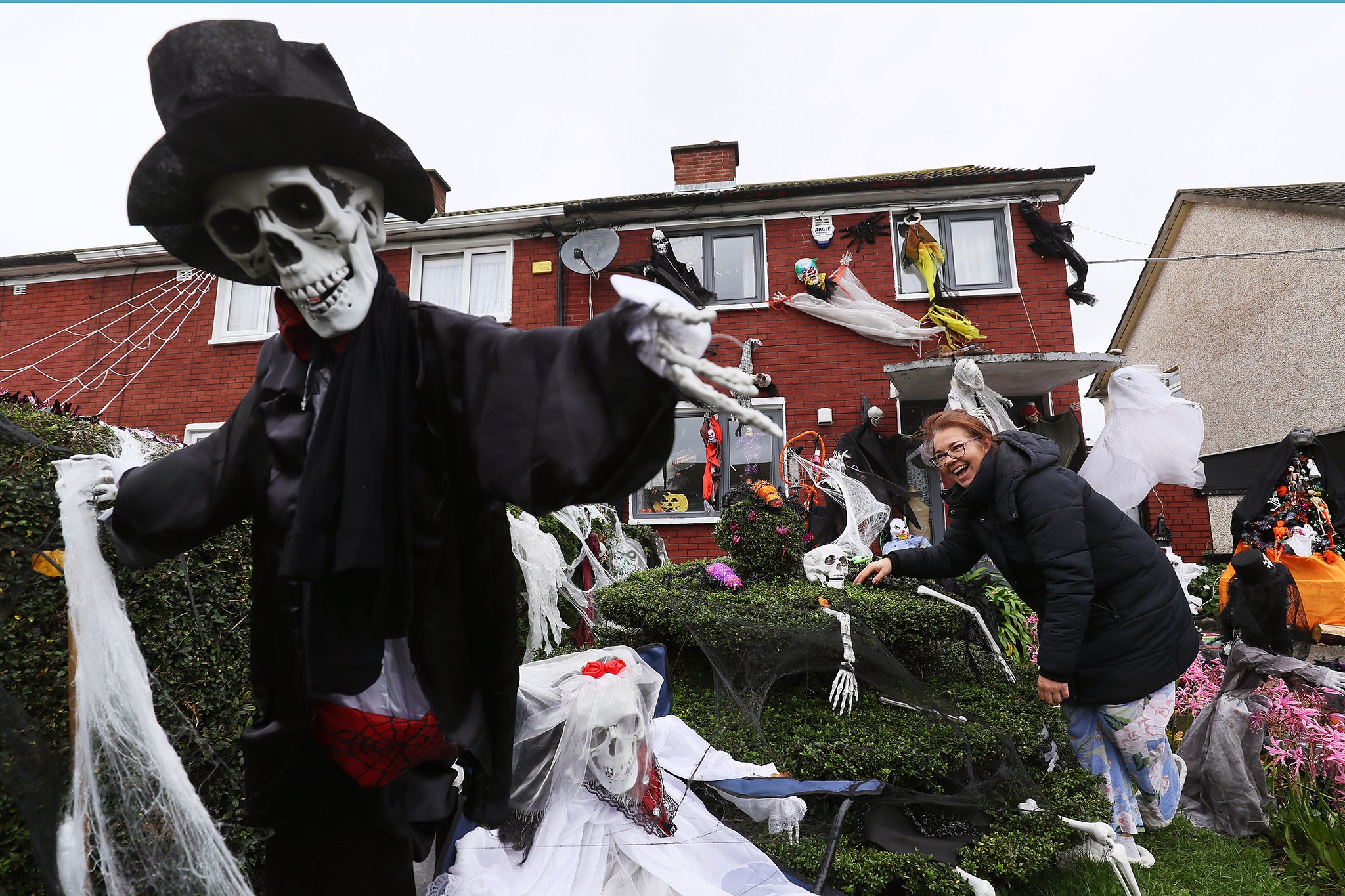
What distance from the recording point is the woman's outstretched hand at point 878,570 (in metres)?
3.80

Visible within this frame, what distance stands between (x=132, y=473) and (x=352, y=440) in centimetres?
70

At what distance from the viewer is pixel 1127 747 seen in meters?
3.51

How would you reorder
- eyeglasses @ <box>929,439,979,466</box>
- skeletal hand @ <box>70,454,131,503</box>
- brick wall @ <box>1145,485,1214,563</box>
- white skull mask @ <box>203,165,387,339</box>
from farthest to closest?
brick wall @ <box>1145,485,1214,563</box> → eyeglasses @ <box>929,439,979,466</box> → skeletal hand @ <box>70,454,131,503</box> → white skull mask @ <box>203,165,387,339</box>

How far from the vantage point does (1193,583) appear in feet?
28.4

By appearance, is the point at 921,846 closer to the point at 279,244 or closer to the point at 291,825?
the point at 291,825

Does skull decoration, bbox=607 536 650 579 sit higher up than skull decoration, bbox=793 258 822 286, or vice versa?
skull decoration, bbox=793 258 822 286

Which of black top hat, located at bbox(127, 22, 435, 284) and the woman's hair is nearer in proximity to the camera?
black top hat, located at bbox(127, 22, 435, 284)

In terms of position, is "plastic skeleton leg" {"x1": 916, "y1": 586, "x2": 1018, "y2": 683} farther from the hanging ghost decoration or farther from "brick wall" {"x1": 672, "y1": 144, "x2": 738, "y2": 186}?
"brick wall" {"x1": 672, "y1": 144, "x2": 738, "y2": 186}

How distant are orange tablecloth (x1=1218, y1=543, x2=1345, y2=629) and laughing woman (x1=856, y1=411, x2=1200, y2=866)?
10.7ft

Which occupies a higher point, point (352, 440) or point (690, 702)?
point (352, 440)

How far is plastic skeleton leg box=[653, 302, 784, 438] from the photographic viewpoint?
112 centimetres

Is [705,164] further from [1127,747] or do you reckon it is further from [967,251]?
Answer: [1127,747]

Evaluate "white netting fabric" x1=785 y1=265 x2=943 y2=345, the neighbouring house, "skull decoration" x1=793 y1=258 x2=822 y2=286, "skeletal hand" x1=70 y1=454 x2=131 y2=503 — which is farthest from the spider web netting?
the neighbouring house

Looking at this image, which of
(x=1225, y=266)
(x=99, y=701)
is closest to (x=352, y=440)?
(x=99, y=701)
